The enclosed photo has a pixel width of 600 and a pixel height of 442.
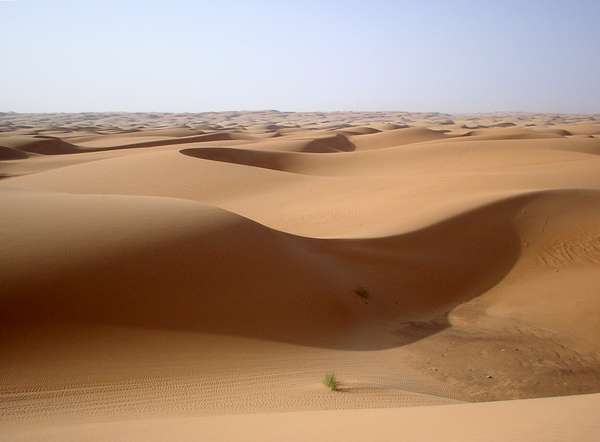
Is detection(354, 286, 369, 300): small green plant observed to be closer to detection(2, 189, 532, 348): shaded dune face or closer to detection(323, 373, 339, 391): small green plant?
detection(2, 189, 532, 348): shaded dune face

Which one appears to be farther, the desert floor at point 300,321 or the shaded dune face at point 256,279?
the shaded dune face at point 256,279

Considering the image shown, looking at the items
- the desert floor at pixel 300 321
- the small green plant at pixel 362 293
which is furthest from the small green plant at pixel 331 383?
the small green plant at pixel 362 293

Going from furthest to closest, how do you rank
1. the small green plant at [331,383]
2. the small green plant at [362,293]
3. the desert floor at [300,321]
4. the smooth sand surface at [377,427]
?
1. the small green plant at [362,293]
2. the small green plant at [331,383]
3. the desert floor at [300,321]
4. the smooth sand surface at [377,427]

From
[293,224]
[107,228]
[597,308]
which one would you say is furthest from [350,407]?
[293,224]

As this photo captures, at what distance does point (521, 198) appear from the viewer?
12688mm

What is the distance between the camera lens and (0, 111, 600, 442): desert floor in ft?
12.8

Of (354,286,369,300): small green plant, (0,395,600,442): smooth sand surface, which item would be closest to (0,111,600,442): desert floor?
(0,395,600,442): smooth sand surface

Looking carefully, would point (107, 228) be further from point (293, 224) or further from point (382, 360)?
point (293, 224)

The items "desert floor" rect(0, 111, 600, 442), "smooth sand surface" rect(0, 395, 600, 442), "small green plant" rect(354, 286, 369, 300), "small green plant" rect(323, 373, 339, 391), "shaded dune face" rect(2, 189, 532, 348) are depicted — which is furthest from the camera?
"small green plant" rect(354, 286, 369, 300)

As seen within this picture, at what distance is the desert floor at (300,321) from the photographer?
3914 millimetres

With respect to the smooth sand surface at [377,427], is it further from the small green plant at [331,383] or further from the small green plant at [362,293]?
the small green plant at [362,293]

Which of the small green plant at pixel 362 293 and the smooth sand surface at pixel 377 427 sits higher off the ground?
the smooth sand surface at pixel 377 427

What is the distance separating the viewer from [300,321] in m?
7.13

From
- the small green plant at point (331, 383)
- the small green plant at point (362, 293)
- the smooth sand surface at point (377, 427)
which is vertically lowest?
the small green plant at point (362, 293)
